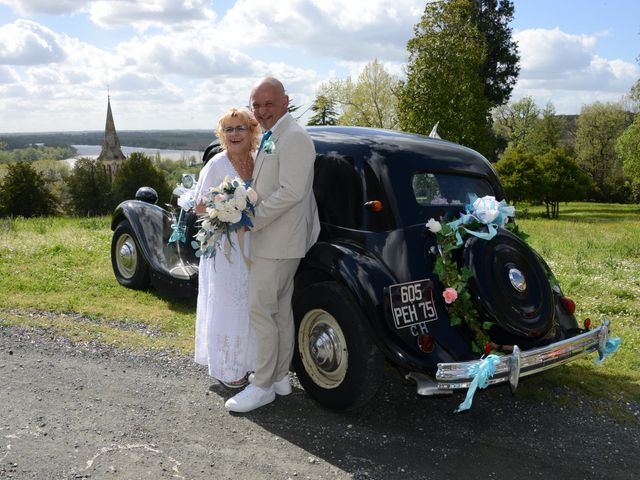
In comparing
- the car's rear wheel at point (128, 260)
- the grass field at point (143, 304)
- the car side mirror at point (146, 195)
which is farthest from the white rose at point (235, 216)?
the car side mirror at point (146, 195)

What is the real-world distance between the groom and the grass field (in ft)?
4.95

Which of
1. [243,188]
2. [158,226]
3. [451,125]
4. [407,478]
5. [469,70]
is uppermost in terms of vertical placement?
[469,70]

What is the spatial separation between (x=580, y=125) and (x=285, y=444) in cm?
5948

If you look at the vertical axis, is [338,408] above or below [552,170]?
below

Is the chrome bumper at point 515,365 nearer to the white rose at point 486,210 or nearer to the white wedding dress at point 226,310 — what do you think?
the white rose at point 486,210

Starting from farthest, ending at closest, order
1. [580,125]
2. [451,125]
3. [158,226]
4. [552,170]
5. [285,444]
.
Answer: [580,125] → [552,170] → [451,125] → [158,226] → [285,444]

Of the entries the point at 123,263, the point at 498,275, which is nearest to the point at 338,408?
the point at 498,275

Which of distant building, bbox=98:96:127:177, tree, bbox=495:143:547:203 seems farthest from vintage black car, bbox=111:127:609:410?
distant building, bbox=98:96:127:177

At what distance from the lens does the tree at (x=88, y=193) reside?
4206 centimetres

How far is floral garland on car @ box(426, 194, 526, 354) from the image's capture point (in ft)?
12.8

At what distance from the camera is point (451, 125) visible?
29812mm

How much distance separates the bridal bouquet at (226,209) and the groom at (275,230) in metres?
0.08

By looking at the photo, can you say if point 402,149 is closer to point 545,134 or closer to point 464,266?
point 464,266

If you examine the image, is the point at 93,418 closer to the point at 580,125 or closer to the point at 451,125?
the point at 451,125
